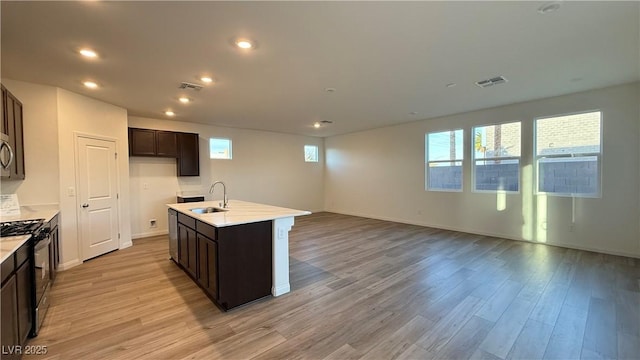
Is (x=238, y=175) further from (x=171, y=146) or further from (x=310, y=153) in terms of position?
(x=310, y=153)

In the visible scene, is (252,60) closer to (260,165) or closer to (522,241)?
(260,165)

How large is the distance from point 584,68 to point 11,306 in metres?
5.97

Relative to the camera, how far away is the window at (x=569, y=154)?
4.30 meters

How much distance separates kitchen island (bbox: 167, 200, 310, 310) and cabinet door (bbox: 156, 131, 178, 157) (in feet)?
10.3

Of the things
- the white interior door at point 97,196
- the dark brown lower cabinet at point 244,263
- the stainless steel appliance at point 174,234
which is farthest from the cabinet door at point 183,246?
the white interior door at point 97,196

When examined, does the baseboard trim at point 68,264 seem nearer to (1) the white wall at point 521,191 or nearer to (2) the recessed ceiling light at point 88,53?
(2) the recessed ceiling light at point 88,53

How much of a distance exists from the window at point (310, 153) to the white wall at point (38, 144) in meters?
5.94

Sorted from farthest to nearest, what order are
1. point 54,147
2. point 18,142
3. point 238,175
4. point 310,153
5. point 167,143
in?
point 310,153
point 238,175
point 167,143
point 54,147
point 18,142

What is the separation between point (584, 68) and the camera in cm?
333

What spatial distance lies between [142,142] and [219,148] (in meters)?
1.72

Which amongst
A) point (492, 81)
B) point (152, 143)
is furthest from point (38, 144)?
point (492, 81)

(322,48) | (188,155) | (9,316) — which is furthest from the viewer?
(188,155)

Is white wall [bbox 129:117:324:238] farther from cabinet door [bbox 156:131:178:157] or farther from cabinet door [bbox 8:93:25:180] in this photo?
cabinet door [bbox 8:93:25:180]

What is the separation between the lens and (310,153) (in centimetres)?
887
